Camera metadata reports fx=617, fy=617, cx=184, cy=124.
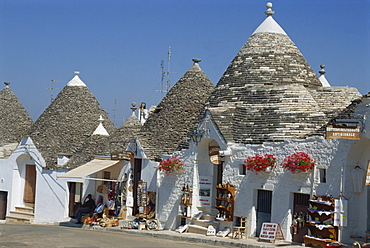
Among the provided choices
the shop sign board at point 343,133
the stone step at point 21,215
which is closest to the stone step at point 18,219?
the stone step at point 21,215

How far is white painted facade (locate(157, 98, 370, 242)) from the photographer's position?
18.3 m

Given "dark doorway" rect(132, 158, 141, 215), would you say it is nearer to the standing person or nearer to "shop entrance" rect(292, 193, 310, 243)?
the standing person

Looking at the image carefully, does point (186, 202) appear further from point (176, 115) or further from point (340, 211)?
point (340, 211)

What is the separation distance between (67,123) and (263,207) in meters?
18.0

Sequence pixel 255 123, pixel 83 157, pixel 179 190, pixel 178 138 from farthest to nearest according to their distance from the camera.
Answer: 1. pixel 83 157
2. pixel 178 138
3. pixel 179 190
4. pixel 255 123

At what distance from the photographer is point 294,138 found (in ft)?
66.5

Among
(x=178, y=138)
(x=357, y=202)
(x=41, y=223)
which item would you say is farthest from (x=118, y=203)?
(x=357, y=202)

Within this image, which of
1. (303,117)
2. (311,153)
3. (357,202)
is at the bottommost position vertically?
(357,202)

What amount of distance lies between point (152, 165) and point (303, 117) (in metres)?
7.81

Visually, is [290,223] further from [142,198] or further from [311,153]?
[142,198]

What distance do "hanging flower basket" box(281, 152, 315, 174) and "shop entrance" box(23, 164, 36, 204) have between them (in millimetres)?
20038

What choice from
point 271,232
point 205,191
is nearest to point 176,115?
point 205,191

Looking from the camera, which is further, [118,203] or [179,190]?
[118,203]

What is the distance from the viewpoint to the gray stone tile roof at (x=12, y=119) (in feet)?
129
